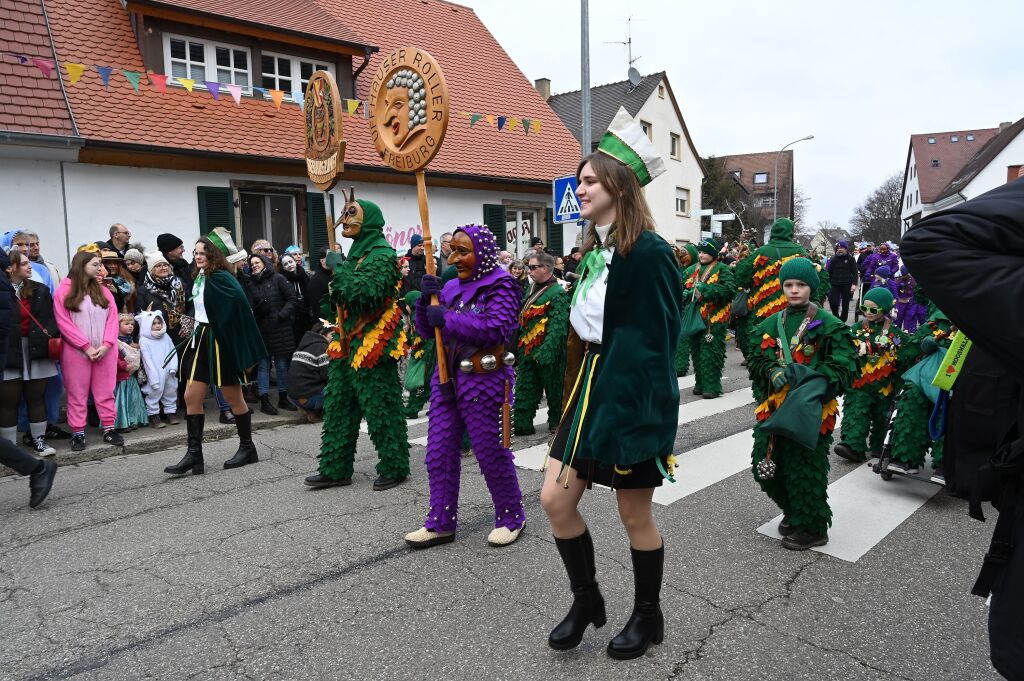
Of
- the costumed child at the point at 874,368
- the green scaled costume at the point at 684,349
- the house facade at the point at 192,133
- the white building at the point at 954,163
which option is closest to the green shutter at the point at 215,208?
the house facade at the point at 192,133

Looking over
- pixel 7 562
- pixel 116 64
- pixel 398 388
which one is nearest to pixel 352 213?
pixel 398 388

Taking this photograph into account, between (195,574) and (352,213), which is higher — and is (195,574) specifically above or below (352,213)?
below

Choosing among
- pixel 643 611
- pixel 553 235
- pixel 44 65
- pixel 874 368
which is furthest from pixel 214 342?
pixel 553 235

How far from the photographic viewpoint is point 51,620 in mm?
3475

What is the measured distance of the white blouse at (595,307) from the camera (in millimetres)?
2787

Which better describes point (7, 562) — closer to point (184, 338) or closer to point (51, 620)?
point (51, 620)

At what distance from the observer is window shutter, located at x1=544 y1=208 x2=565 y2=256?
58.3ft

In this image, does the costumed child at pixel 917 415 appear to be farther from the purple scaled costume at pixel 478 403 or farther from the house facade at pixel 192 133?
the house facade at pixel 192 133

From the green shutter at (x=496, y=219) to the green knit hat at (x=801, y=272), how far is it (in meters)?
12.2

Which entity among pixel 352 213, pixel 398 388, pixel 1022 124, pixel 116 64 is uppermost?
pixel 1022 124

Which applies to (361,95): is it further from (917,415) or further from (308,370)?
(917,415)

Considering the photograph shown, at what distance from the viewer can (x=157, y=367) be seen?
7.69 meters

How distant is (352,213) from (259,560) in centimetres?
243

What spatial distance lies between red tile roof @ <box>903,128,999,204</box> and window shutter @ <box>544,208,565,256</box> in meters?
47.7
